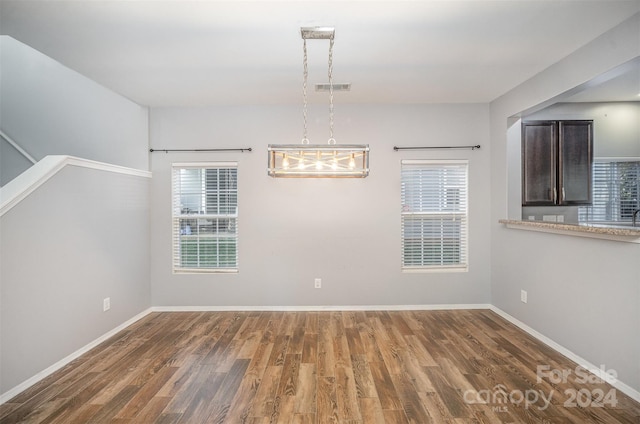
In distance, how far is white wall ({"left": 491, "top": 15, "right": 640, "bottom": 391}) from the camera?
237cm

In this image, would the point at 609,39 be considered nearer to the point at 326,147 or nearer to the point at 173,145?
the point at 326,147

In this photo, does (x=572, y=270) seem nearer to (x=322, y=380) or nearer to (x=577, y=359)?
(x=577, y=359)

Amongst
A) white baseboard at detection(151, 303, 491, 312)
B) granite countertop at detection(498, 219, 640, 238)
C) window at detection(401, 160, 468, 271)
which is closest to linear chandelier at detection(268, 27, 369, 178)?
granite countertop at detection(498, 219, 640, 238)

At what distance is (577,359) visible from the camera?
279cm

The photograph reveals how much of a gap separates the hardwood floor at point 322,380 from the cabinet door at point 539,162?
5.60ft

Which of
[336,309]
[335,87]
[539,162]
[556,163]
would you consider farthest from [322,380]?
[556,163]

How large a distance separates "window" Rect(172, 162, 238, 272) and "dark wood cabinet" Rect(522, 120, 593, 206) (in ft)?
12.9

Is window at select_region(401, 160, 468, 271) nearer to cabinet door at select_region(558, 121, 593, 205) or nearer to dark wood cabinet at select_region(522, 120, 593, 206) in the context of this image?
dark wood cabinet at select_region(522, 120, 593, 206)

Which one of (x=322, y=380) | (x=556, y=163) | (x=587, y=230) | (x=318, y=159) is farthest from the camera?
(x=556, y=163)

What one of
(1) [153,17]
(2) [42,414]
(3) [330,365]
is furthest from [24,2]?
(3) [330,365]

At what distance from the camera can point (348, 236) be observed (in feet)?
13.9

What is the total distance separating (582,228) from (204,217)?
430cm

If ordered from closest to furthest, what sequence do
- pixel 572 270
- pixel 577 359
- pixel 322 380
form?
pixel 322 380 < pixel 577 359 < pixel 572 270

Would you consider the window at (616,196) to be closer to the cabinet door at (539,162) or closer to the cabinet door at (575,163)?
the cabinet door at (575,163)
